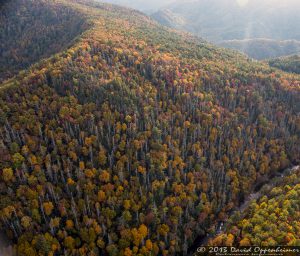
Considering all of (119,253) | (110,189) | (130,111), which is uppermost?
(130,111)

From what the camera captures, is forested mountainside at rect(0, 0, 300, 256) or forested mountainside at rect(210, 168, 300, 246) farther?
forested mountainside at rect(0, 0, 300, 256)

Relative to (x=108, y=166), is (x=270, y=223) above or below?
below

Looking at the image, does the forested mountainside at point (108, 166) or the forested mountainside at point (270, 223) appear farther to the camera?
the forested mountainside at point (108, 166)

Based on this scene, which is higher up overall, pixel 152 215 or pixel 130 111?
pixel 130 111

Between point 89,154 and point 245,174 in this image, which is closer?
point 89,154

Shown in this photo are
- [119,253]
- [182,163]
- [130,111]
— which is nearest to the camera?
[119,253]

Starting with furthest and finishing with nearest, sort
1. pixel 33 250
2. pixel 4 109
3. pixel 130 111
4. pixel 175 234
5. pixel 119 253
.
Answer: pixel 130 111
pixel 4 109
pixel 175 234
pixel 119 253
pixel 33 250

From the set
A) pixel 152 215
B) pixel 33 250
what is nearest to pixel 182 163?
pixel 152 215

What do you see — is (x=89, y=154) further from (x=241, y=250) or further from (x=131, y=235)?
(x=241, y=250)
